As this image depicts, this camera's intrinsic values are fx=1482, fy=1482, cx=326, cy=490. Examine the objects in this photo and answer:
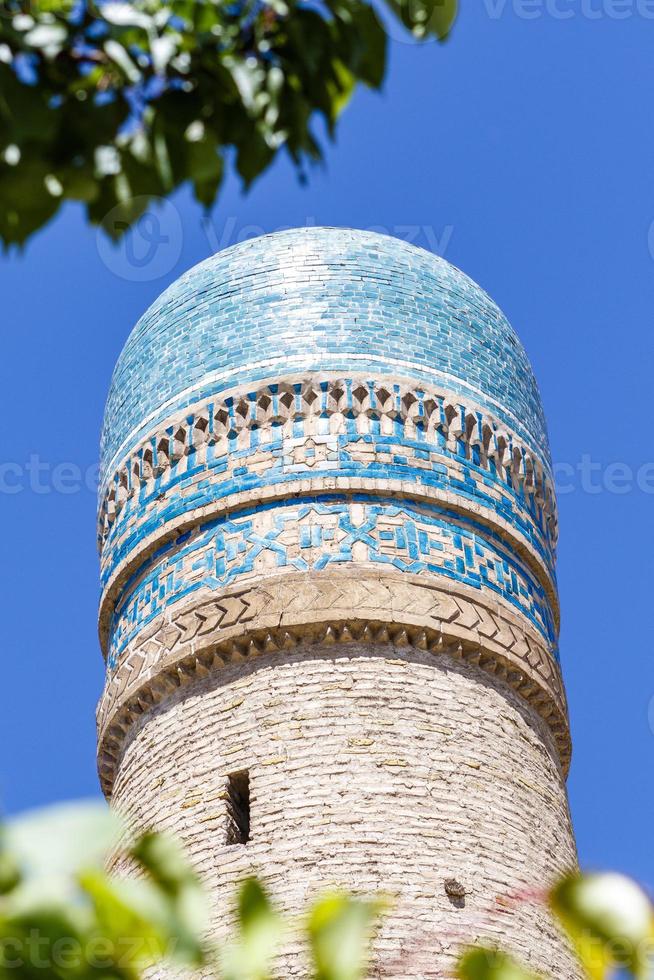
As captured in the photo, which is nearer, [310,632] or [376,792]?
[376,792]

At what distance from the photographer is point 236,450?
290 inches

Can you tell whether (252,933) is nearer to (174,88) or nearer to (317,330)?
(174,88)

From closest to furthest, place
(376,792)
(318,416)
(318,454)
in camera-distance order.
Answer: (376,792) → (318,454) → (318,416)

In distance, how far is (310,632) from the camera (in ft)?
21.5

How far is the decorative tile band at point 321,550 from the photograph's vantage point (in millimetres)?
6863

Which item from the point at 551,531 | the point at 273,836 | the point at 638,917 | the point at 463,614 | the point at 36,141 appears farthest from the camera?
the point at 551,531

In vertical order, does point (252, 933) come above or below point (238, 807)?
below

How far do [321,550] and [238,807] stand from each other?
1291mm

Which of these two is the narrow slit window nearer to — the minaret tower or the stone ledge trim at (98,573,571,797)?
the minaret tower

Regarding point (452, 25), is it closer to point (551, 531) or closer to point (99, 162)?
point (99, 162)

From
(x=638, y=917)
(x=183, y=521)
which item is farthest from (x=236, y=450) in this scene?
(x=638, y=917)

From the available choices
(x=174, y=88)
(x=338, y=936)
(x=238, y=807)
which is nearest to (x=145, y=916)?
(x=338, y=936)

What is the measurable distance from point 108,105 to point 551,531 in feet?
21.0

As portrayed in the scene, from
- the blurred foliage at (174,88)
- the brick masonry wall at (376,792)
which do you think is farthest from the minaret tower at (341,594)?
the blurred foliage at (174,88)
